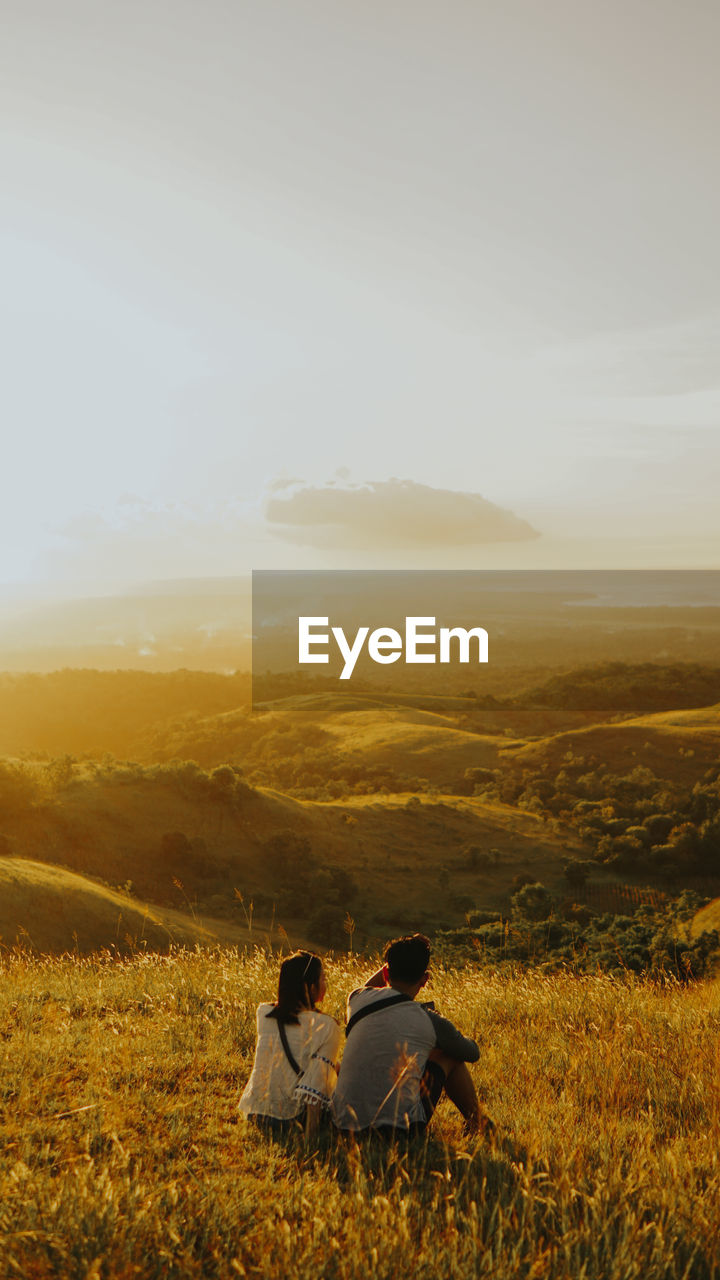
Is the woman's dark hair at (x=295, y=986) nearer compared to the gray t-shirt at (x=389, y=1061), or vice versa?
the gray t-shirt at (x=389, y=1061)

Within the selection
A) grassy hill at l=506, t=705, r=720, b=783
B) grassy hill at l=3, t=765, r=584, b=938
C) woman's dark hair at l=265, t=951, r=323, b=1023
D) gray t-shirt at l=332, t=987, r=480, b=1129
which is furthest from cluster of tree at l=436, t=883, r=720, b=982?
grassy hill at l=506, t=705, r=720, b=783

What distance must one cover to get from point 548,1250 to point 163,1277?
1160 mm

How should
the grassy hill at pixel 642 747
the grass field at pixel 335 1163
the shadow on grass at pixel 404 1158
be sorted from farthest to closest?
1. the grassy hill at pixel 642 747
2. the shadow on grass at pixel 404 1158
3. the grass field at pixel 335 1163

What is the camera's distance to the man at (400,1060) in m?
3.73

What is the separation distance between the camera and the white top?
3.85 meters

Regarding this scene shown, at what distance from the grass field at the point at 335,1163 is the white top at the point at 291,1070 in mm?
149

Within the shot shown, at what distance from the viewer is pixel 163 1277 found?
243 cm

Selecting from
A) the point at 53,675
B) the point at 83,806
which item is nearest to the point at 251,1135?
the point at 83,806

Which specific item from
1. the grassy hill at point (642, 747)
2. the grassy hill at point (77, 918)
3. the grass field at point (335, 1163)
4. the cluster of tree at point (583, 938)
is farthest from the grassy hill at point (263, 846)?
the grass field at point (335, 1163)

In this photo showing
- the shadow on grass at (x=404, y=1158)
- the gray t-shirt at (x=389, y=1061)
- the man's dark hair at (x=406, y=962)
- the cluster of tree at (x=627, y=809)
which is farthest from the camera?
the cluster of tree at (x=627, y=809)

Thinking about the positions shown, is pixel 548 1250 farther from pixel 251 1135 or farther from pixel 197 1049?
pixel 197 1049

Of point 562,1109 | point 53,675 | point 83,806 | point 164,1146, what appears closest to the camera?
point 164,1146

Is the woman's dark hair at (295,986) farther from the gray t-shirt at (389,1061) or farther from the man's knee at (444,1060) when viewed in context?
the man's knee at (444,1060)

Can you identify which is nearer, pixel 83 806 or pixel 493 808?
pixel 83 806
